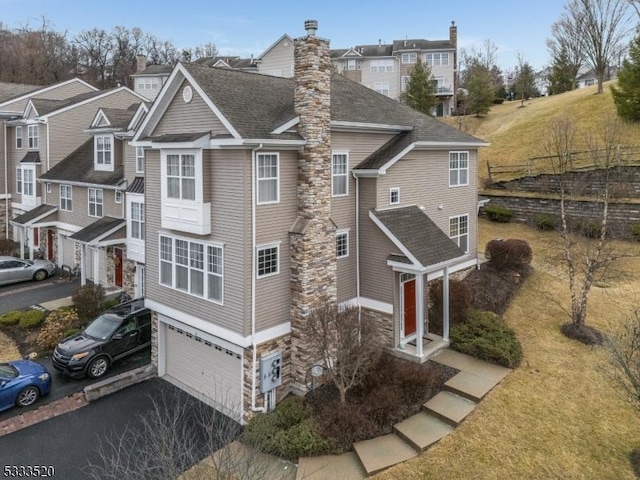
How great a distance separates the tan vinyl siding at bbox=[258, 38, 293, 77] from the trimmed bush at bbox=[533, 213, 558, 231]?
30.1 meters

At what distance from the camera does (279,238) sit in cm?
1396

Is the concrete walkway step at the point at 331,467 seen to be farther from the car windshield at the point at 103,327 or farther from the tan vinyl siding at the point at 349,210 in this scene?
the car windshield at the point at 103,327

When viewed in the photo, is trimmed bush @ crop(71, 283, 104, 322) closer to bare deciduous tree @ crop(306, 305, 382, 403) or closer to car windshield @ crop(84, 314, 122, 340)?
car windshield @ crop(84, 314, 122, 340)

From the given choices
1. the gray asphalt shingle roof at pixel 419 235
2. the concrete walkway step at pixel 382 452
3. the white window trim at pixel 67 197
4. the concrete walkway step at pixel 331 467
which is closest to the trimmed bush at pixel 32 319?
the white window trim at pixel 67 197

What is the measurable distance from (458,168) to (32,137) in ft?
90.2

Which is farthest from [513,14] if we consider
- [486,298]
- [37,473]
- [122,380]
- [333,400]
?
[37,473]

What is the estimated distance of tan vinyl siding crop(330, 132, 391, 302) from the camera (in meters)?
15.9

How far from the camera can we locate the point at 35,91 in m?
35.7

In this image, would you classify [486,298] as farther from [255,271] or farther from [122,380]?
[122,380]

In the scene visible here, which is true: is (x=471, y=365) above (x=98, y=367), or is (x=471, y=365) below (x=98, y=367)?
above

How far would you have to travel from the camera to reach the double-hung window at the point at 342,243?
52.8 feet

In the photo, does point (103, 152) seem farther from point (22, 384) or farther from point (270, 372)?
point (270, 372)

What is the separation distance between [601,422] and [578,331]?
5.31 metres

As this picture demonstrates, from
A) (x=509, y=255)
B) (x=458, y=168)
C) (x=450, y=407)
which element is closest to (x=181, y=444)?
(x=450, y=407)
